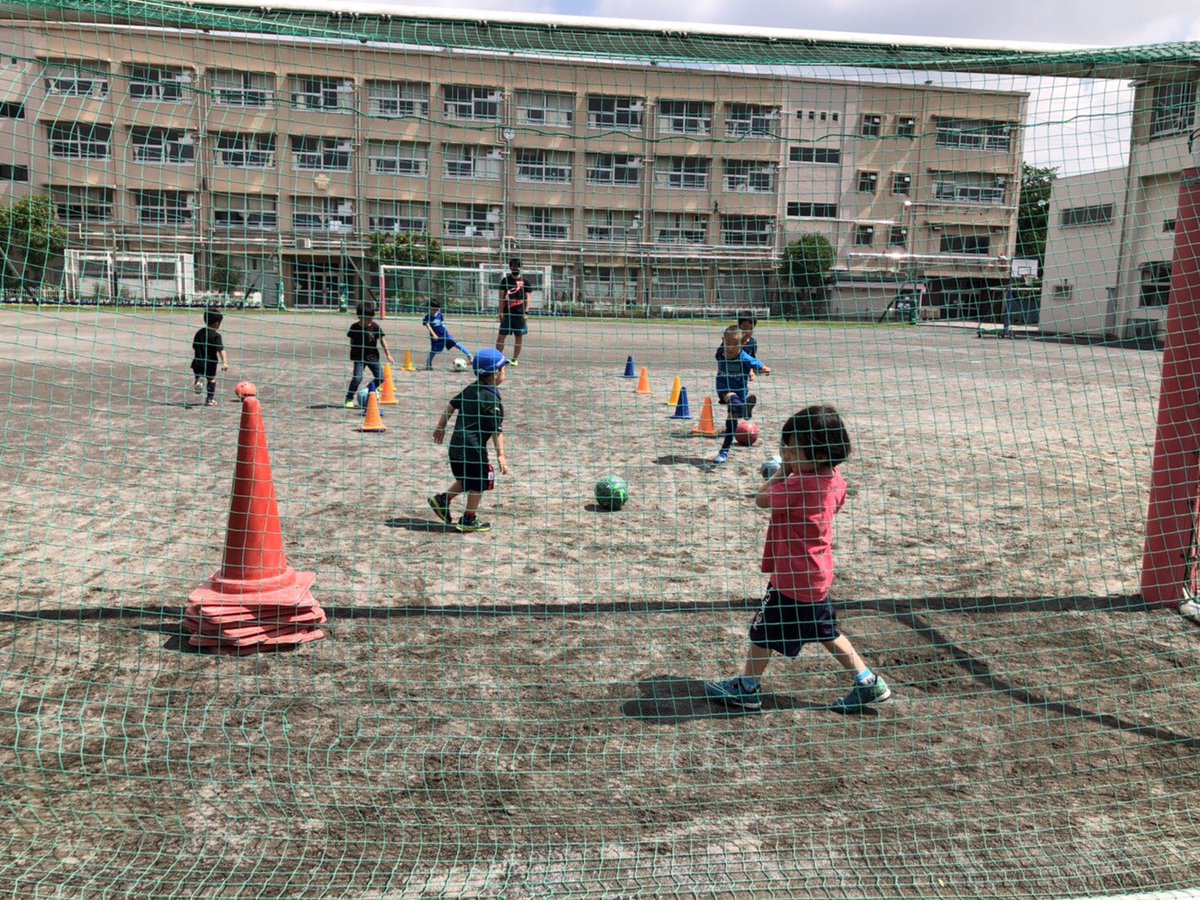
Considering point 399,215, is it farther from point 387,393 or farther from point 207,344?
point 387,393

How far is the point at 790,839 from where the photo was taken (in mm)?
2871

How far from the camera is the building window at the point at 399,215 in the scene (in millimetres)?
6380

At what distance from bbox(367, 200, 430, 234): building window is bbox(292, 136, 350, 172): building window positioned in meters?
0.35

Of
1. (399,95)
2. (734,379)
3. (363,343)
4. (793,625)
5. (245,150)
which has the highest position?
(399,95)

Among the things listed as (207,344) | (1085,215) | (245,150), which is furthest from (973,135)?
(207,344)

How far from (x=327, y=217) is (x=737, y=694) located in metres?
5.64

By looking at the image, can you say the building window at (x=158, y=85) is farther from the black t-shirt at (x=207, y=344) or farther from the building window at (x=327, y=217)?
the black t-shirt at (x=207, y=344)

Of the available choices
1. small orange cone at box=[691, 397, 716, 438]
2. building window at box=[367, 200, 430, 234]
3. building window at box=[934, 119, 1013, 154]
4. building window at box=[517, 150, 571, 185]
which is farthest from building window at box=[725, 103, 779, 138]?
small orange cone at box=[691, 397, 716, 438]

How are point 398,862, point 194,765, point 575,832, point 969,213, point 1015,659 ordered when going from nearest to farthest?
point 398,862, point 575,832, point 194,765, point 1015,659, point 969,213

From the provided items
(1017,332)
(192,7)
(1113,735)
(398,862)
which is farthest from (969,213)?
(1017,332)

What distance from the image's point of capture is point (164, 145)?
5113 millimetres

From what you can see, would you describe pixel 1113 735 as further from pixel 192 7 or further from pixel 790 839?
pixel 192 7

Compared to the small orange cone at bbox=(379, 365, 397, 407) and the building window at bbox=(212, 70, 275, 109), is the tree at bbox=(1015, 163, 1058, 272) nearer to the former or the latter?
the building window at bbox=(212, 70, 275, 109)

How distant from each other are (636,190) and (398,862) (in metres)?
6.19
